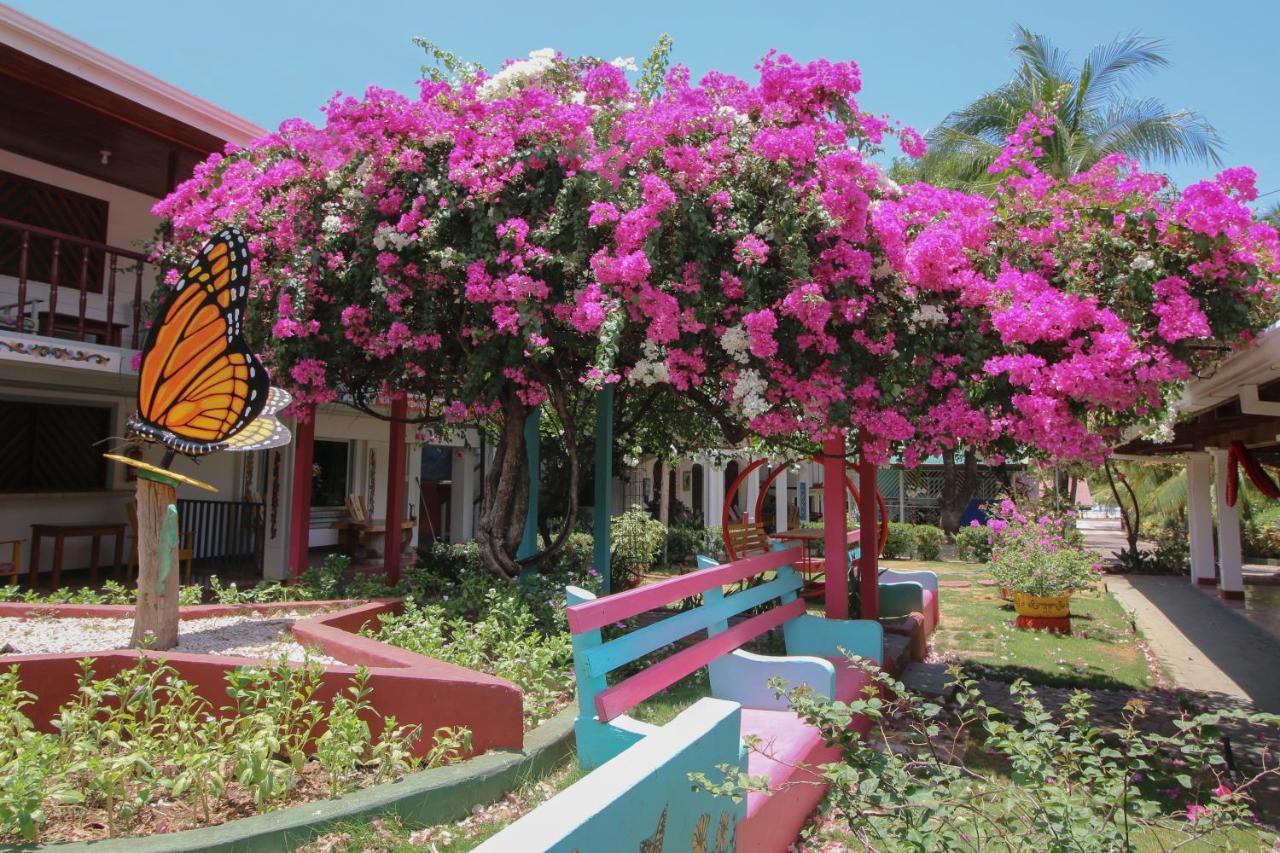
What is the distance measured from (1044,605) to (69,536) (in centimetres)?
1111

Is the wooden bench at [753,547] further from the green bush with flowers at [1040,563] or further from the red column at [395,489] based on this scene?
the red column at [395,489]

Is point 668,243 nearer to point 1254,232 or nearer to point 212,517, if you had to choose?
point 1254,232

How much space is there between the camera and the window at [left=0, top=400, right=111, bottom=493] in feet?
31.5

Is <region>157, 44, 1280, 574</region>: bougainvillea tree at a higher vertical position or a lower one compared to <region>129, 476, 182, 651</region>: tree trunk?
higher

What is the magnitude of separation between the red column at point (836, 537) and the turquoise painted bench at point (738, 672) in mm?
260

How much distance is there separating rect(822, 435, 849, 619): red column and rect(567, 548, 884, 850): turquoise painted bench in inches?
10.3

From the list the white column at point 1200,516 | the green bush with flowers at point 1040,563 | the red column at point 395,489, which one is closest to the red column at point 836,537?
the red column at point 395,489

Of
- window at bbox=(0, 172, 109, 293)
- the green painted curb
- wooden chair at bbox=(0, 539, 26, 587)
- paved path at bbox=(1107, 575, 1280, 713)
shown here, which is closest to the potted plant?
paved path at bbox=(1107, 575, 1280, 713)

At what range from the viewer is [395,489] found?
27.9 feet

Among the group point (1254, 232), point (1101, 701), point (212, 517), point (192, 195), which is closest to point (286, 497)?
point (212, 517)

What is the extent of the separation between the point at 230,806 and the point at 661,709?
2709 mm

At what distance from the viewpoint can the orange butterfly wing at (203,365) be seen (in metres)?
4.94

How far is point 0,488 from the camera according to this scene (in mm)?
9453

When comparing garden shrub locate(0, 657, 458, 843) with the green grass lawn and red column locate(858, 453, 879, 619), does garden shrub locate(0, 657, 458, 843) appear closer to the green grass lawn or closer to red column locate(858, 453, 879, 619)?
red column locate(858, 453, 879, 619)
